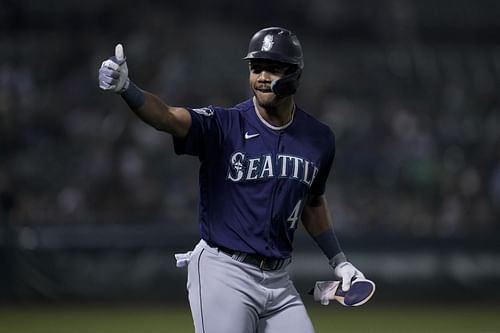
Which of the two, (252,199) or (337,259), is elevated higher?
(252,199)

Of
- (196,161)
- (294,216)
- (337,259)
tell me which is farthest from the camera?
(196,161)

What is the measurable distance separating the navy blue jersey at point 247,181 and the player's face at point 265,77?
143 mm

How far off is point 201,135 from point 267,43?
0.55 m

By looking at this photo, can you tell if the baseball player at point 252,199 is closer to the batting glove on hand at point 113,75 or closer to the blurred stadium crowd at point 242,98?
the batting glove on hand at point 113,75

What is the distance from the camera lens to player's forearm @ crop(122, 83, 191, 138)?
388 centimetres

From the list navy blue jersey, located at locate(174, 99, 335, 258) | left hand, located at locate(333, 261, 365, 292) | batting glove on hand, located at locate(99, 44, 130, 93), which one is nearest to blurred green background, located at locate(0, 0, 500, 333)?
left hand, located at locate(333, 261, 365, 292)

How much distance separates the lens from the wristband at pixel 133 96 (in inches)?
152

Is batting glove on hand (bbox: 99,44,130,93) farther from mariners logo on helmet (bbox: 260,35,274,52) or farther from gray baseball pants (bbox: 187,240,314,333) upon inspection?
gray baseball pants (bbox: 187,240,314,333)

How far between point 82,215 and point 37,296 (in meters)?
1.03

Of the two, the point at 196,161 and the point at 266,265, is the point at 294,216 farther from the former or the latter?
the point at 196,161

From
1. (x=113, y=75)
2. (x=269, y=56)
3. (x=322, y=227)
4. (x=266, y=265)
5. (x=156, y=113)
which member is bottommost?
(x=266, y=265)

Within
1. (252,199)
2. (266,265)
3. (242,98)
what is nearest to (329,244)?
(266,265)

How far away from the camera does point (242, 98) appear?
1202 cm

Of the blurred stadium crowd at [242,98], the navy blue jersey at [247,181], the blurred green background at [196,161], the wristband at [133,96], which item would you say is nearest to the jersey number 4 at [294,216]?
the navy blue jersey at [247,181]
